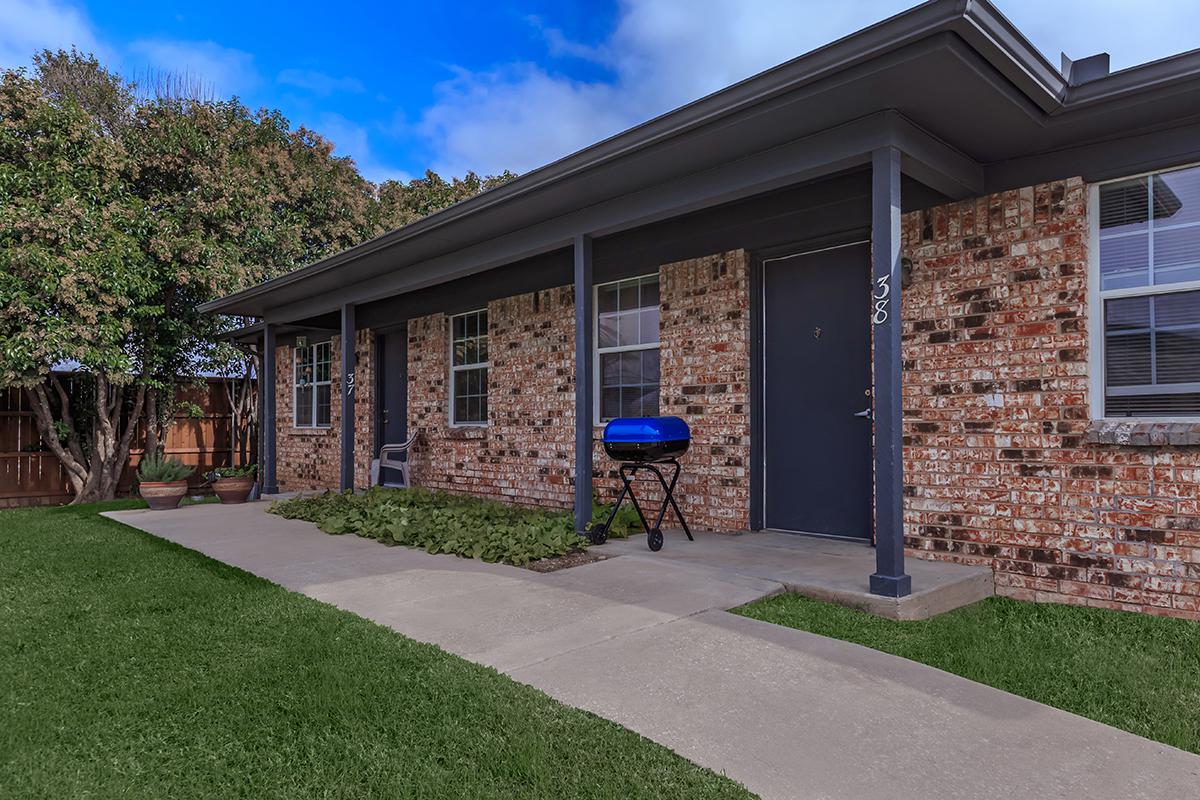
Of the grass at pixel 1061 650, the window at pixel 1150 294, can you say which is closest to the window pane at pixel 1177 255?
the window at pixel 1150 294

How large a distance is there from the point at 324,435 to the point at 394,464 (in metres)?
2.36

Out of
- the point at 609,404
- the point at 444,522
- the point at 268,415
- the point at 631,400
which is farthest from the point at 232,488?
the point at 631,400

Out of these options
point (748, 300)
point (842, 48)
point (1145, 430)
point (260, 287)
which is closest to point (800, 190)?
point (748, 300)

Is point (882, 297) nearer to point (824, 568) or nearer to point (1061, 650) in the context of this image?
point (824, 568)

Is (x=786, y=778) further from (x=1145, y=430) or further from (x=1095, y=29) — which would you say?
(x=1095, y=29)

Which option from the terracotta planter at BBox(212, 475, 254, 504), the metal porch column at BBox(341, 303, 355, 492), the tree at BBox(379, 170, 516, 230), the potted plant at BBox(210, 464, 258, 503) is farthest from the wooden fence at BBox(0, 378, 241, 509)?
the tree at BBox(379, 170, 516, 230)

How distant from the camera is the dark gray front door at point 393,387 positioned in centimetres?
984

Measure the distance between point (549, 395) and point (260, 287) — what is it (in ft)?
14.7

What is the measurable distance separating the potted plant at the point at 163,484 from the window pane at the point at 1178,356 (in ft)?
31.7

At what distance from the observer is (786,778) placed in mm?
2152

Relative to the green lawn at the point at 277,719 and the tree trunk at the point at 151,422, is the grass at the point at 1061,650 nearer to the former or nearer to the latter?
the green lawn at the point at 277,719

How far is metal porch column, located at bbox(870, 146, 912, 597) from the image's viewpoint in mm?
3740

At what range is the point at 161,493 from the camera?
8656 millimetres

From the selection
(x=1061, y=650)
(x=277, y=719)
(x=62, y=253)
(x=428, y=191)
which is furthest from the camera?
(x=428, y=191)
